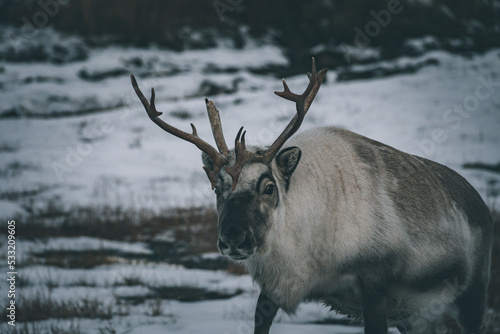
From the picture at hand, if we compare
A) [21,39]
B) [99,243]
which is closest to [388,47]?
[21,39]

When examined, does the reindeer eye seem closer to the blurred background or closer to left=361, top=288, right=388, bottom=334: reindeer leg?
left=361, top=288, right=388, bottom=334: reindeer leg

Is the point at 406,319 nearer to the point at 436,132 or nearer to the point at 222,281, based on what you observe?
the point at 222,281

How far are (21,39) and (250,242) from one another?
1934 cm

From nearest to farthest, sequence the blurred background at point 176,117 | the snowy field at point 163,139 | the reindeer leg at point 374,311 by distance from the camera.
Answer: the reindeer leg at point 374,311 < the snowy field at point 163,139 < the blurred background at point 176,117

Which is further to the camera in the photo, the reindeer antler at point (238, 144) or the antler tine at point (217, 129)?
the antler tine at point (217, 129)

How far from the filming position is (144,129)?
14859 mm

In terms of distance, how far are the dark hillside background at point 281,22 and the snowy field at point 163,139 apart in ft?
4.19

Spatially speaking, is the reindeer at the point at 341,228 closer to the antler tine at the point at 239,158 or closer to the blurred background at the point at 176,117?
the antler tine at the point at 239,158

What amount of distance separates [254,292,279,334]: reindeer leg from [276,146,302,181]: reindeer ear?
915 mm

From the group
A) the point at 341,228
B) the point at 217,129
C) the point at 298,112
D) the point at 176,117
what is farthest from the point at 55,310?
the point at 176,117

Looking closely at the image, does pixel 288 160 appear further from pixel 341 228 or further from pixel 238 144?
pixel 341 228

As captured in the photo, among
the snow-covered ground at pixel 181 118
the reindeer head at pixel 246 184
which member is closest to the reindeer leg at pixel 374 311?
the reindeer head at pixel 246 184

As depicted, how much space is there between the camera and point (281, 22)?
23.3m

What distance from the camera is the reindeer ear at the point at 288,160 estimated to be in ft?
11.6
